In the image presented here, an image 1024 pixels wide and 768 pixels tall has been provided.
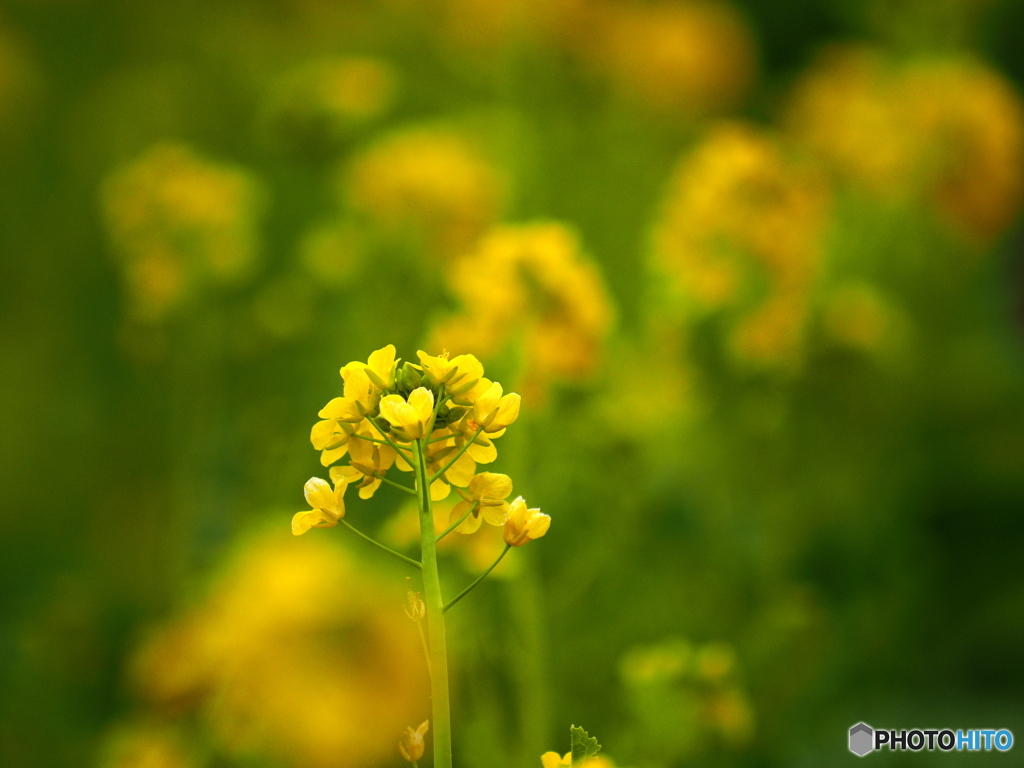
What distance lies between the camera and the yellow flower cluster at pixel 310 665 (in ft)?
2.60

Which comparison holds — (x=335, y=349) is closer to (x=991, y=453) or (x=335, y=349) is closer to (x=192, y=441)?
(x=192, y=441)

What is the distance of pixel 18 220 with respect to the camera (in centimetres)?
288

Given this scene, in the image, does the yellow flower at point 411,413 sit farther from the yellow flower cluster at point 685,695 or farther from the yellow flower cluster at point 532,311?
the yellow flower cluster at point 532,311

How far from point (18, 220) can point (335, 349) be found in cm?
158

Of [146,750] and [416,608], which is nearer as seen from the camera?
[416,608]

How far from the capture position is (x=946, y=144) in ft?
6.87

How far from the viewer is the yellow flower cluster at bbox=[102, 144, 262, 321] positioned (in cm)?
185

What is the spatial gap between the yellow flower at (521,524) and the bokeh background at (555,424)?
35 centimetres

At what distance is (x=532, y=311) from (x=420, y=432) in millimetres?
739

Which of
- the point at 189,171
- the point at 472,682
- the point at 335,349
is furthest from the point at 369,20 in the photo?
the point at 472,682

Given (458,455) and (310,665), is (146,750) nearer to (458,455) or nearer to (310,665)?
(310,665)

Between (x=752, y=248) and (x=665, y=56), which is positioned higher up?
(x=665, y=56)

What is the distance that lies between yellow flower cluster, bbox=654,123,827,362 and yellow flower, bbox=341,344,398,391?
117 centimetres

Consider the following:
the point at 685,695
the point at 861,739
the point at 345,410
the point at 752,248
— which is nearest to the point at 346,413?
the point at 345,410
